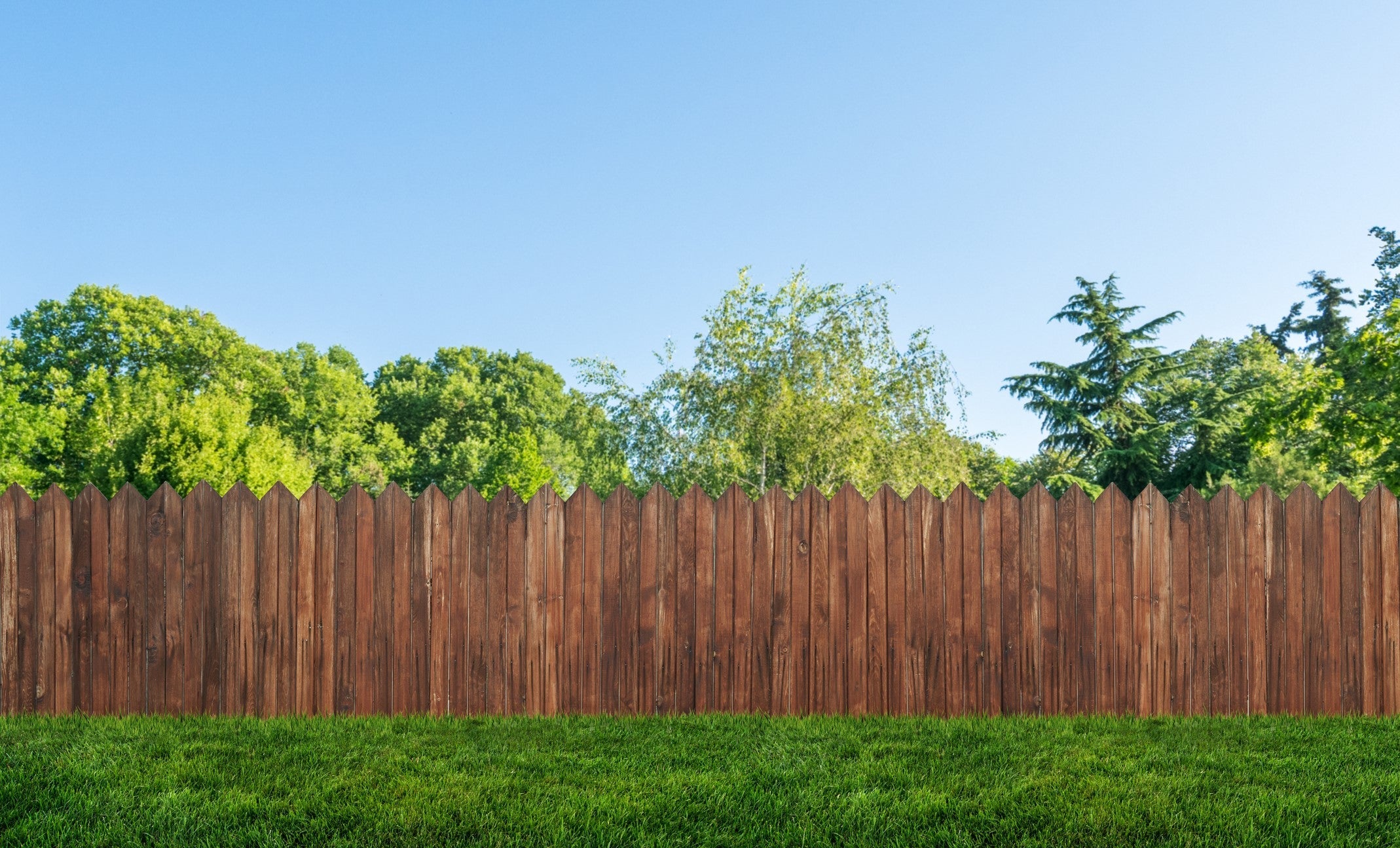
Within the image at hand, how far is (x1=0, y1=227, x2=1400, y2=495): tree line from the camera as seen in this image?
19.2 meters

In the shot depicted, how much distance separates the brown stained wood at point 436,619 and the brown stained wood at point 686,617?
1358mm

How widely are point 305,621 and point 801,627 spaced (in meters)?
3.00

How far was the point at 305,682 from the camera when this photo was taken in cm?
584

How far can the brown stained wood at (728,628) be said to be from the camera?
5.83 m

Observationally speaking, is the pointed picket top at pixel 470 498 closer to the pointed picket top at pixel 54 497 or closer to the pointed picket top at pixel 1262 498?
the pointed picket top at pixel 54 497

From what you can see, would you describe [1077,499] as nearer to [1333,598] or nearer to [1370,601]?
[1333,598]

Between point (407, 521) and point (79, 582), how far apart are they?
202 centimetres

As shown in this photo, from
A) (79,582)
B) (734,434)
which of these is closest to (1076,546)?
(79,582)

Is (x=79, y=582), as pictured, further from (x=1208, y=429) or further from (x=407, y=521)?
(x=1208, y=429)

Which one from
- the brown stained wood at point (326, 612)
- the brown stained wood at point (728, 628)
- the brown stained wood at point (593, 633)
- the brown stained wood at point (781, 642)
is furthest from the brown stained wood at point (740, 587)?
the brown stained wood at point (326, 612)

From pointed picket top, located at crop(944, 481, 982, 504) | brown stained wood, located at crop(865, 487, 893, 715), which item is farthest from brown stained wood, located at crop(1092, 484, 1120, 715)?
brown stained wood, located at crop(865, 487, 893, 715)

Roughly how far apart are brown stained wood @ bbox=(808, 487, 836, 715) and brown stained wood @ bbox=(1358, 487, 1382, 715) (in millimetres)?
3352

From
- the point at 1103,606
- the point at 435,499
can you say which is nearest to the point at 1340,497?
the point at 1103,606

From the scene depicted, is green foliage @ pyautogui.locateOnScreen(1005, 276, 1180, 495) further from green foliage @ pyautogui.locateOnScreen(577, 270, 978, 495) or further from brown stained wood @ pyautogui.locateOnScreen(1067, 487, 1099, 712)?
brown stained wood @ pyautogui.locateOnScreen(1067, 487, 1099, 712)
